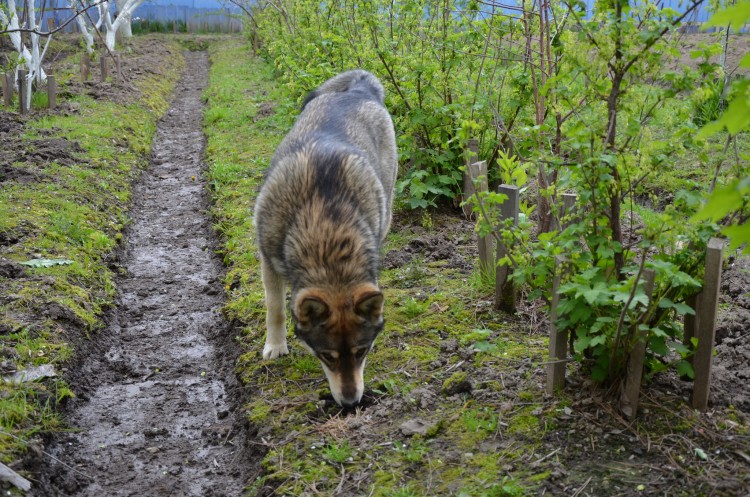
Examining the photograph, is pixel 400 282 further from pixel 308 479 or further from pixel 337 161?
pixel 308 479

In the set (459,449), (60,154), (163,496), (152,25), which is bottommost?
(163,496)

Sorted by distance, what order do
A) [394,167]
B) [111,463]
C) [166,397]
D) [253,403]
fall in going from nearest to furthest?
[111,463]
[253,403]
[166,397]
[394,167]

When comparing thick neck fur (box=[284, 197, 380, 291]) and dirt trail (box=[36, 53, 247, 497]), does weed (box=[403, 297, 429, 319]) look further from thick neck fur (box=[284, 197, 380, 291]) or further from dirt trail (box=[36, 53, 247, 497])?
dirt trail (box=[36, 53, 247, 497])

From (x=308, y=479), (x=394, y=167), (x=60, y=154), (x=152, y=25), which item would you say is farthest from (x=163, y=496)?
(x=152, y=25)

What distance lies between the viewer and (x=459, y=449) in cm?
400

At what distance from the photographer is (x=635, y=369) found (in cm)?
378

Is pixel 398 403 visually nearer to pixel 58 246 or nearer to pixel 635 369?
pixel 635 369

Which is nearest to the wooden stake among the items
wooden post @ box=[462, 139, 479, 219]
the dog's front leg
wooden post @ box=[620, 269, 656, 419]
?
wooden post @ box=[462, 139, 479, 219]

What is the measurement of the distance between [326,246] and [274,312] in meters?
1.02

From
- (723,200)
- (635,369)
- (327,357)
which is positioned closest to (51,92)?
(327,357)

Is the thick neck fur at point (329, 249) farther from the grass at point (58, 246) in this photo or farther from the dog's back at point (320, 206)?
the grass at point (58, 246)

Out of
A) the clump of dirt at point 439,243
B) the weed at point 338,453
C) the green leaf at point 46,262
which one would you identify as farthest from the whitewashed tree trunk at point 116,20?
the weed at point 338,453

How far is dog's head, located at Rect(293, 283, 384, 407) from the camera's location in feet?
13.7

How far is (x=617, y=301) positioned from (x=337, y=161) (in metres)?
2.26
